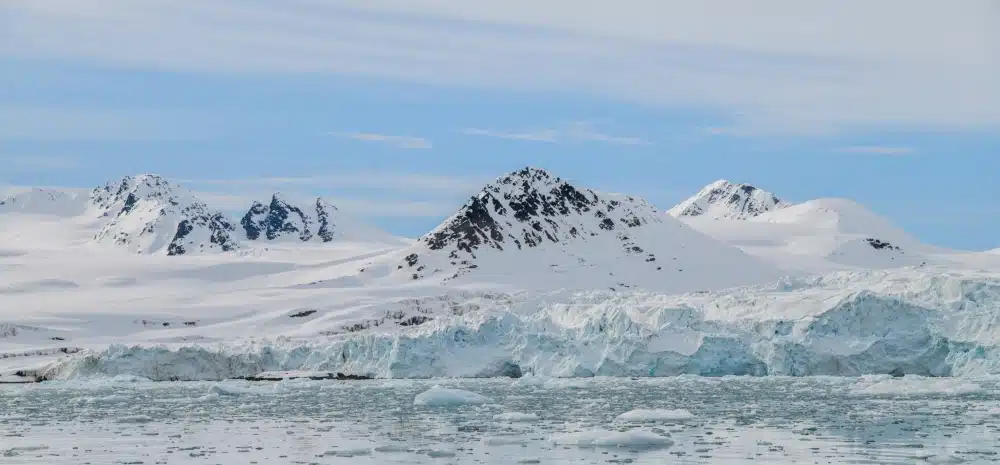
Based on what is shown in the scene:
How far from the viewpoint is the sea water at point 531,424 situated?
2977 centimetres

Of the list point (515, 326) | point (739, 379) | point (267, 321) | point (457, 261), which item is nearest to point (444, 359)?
point (515, 326)

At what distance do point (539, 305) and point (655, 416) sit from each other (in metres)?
47.4

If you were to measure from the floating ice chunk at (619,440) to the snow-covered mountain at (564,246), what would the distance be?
347 ft

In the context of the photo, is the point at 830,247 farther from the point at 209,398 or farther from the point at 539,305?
the point at 209,398

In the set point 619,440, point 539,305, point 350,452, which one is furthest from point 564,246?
point 350,452

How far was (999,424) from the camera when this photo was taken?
35594 millimetres

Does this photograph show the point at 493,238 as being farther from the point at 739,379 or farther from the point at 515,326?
the point at 739,379

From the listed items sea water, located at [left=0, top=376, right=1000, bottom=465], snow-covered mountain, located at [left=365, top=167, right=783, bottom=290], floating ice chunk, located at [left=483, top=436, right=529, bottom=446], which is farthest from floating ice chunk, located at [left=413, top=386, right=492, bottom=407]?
snow-covered mountain, located at [left=365, top=167, right=783, bottom=290]

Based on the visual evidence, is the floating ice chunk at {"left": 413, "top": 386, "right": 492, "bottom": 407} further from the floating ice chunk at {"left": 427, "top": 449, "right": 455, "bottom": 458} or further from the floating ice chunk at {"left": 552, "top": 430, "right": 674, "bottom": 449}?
the floating ice chunk at {"left": 427, "top": 449, "right": 455, "bottom": 458}

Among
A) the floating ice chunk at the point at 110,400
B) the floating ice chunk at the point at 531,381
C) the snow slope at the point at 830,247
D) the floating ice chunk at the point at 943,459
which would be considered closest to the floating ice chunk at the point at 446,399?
the floating ice chunk at the point at 110,400

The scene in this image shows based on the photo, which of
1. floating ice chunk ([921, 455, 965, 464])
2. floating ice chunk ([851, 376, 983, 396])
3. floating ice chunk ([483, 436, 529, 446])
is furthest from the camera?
floating ice chunk ([851, 376, 983, 396])

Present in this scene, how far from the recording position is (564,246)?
15325 cm

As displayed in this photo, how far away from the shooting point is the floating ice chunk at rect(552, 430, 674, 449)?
1235 inches

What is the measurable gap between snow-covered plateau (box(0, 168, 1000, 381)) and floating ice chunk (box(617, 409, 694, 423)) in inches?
1126
